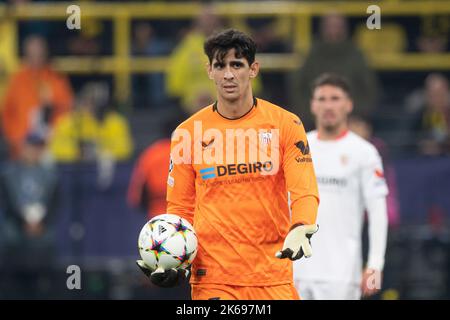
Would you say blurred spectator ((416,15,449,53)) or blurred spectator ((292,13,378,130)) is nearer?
blurred spectator ((292,13,378,130))

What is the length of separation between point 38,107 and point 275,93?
3.04m

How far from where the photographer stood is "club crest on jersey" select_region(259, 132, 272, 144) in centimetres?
747

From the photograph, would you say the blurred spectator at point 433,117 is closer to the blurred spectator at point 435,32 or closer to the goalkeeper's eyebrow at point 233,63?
the blurred spectator at point 435,32

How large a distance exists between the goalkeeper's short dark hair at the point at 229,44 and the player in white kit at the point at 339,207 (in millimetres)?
2255

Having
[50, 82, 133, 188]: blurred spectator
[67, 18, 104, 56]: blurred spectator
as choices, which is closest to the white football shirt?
[50, 82, 133, 188]: blurred spectator

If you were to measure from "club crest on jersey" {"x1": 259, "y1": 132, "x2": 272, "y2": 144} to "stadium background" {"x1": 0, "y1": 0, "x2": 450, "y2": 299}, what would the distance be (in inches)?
236

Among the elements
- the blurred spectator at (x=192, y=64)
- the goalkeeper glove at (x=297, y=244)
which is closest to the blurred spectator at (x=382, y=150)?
the blurred spectator at (x=192, y=64)

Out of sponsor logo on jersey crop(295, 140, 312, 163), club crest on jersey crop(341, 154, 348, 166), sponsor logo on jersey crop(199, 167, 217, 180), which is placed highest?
club crest on jersey crop(341, 154, 348, 166)

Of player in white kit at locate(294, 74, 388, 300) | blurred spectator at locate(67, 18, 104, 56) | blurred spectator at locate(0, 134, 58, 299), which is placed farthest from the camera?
blurred spectator at locate(67, 18, 104, 56)

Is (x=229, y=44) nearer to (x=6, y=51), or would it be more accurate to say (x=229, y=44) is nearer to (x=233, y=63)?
(x=233, y=63)

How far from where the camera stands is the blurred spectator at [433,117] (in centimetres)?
1431

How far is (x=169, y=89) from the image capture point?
50.6 feet

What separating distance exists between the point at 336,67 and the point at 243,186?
698 centimetres

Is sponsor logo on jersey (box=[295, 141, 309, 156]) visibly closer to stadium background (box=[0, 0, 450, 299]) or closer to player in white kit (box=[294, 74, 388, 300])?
player in white kit (box=[294, 74, 388, 300])
